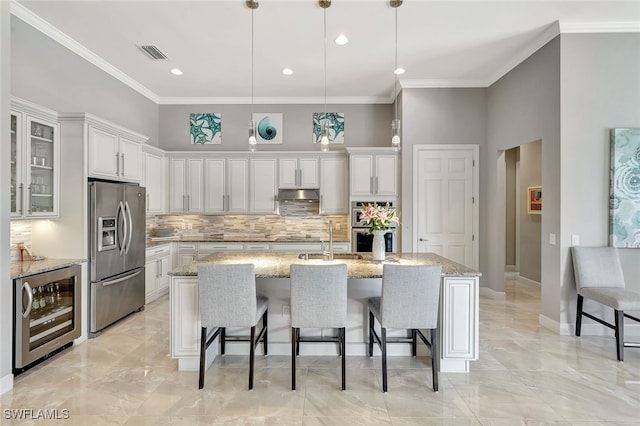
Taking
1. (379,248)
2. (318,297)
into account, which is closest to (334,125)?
(379,248)

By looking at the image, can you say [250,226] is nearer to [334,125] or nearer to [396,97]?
[334,125]

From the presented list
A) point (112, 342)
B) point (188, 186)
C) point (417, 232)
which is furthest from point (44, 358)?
point (417, 232)

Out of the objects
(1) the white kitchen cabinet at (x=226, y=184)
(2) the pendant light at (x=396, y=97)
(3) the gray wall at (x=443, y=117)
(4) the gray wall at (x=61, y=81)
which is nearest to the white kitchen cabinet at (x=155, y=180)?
(4) the gray wall at (x=61, y=81)

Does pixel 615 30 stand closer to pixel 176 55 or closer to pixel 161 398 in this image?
pixel 176 55

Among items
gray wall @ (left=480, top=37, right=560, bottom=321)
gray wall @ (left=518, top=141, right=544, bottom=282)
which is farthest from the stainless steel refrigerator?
gray wall @ (left=518, top=141, right=544, bottom=282)

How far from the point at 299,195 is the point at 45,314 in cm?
353

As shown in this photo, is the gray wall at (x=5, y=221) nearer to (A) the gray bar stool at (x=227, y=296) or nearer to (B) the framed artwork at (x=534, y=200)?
(A) the gray bar stool at (x=227, y=296)

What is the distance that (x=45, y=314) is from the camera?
9.94 feet

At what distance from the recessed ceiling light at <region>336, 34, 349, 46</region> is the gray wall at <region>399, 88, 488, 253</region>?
165cm

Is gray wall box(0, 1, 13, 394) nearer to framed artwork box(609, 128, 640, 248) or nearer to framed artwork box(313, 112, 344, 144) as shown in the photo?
framed artwork box(313, 112, 344, 144)

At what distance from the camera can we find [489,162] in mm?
5129

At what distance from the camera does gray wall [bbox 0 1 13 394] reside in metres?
2.53

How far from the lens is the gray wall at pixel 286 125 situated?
5883 mm

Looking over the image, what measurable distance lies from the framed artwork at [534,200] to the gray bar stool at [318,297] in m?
5.46
